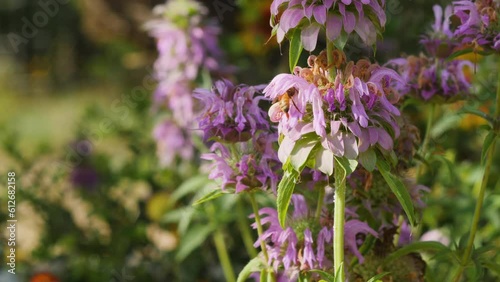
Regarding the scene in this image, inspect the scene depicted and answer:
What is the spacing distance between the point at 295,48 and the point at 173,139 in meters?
1.51

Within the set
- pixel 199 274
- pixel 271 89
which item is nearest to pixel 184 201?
pixel 199 274

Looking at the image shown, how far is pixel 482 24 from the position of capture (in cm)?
151

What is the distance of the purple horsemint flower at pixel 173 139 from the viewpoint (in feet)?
8.93

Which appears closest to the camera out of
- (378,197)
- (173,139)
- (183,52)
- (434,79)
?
(378,197)

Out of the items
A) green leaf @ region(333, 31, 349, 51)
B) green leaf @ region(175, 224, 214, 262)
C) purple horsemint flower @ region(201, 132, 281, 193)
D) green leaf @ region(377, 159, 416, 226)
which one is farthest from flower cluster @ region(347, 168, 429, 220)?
green leaf @ region(175, 224, 214, 262)

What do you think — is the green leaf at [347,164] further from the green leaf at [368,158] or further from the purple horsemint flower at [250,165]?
the purple horsemint flower at [250,165]

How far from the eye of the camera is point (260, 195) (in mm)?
2268

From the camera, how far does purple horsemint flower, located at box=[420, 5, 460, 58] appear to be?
1720mm

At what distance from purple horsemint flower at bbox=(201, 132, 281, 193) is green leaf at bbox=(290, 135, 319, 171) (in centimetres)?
25

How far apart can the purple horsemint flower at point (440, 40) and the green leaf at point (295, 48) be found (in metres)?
0.56

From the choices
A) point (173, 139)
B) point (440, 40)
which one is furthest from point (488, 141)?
point (173, 139)

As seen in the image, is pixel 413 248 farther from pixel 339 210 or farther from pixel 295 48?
pixel 295 48

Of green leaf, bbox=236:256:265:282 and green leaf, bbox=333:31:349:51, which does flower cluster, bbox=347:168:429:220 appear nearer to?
green leaf, bbox=236:256:265:282

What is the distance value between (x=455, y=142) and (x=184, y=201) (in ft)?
4.07
